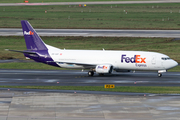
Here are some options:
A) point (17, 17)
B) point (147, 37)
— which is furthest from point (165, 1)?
point (147, 37)

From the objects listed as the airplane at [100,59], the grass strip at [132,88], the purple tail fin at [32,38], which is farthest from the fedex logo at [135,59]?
the purple tail fin at [32,38]

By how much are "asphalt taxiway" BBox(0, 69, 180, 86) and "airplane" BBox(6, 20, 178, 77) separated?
56.3 inches

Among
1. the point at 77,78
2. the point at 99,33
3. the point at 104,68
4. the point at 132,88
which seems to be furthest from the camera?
the point at 99,33

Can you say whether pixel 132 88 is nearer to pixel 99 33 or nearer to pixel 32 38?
pixel 32 38

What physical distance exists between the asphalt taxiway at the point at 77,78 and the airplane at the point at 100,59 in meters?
1.43

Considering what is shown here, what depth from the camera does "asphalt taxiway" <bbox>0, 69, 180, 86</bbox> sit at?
45375mm

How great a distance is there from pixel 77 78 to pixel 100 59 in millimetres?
5134

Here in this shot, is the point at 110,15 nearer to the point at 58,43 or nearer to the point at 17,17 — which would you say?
the point at 17,17

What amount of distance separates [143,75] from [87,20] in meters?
77.3

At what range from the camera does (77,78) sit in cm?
5012

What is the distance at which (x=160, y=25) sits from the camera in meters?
114

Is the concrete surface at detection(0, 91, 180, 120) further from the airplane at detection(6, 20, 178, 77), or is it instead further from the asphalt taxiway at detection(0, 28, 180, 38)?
the asphalt taxiway at detection(0, 28, 180, 38)

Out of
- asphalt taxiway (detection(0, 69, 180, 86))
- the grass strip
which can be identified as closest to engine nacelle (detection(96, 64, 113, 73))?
asphalt taxiway (detection(0, 69, 180, 86))

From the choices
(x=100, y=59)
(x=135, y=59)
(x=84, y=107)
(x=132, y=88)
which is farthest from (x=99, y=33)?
(x=84, y=107)
